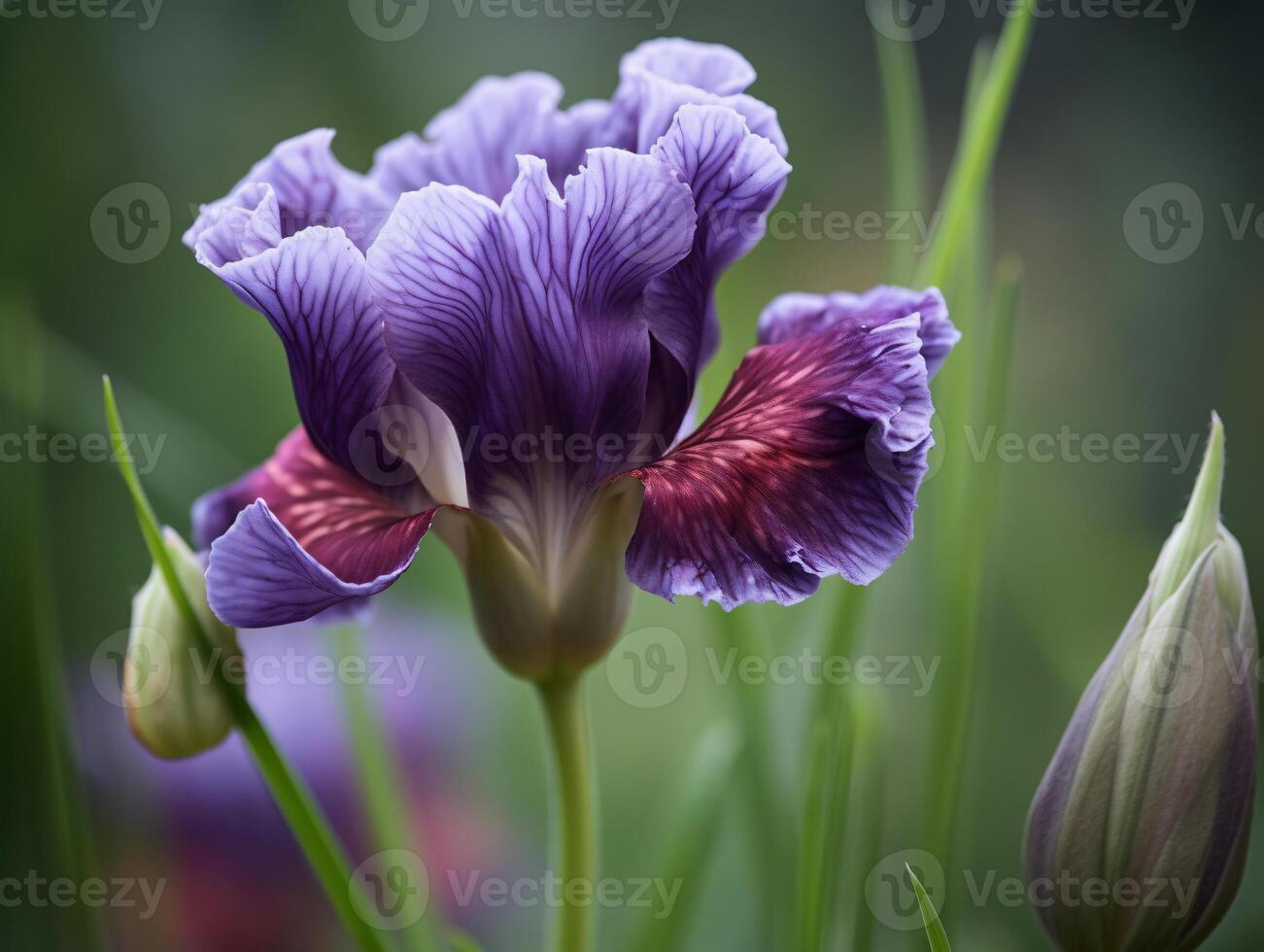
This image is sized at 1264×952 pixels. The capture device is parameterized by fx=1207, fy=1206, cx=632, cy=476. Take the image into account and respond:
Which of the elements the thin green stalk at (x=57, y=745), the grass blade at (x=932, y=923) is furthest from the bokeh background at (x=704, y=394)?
the grass blade at (x=932, y=923)

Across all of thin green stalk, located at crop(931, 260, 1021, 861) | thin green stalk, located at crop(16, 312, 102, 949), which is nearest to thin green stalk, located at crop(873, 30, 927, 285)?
thin green stalk, located at crop(931, 260, 1021, 861)

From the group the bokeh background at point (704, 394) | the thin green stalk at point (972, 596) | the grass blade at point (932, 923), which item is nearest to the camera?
the grass blade at point (932, 923)

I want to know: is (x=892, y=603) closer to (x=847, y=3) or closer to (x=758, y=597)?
(x=758, y=597)

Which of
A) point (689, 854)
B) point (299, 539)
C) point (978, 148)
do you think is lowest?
point (689, 854)

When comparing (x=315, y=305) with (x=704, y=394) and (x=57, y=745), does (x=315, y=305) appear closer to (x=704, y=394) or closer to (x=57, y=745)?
(x=57, y=745)

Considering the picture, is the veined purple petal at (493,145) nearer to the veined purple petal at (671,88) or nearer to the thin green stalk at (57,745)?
the veined purple petal at (671,88)

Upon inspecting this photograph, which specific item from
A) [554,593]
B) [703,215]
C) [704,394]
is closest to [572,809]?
[554,593]

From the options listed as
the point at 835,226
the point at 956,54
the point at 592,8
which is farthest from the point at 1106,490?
the point at 592,8
